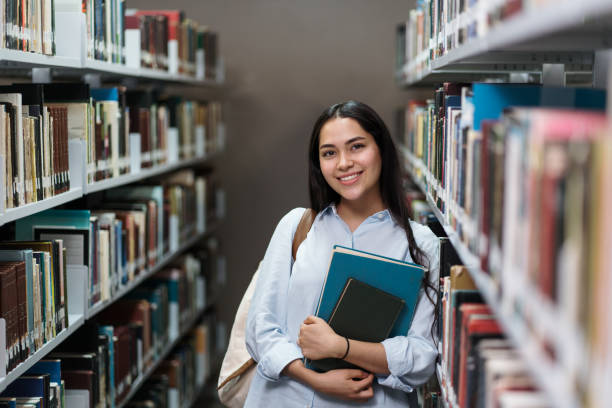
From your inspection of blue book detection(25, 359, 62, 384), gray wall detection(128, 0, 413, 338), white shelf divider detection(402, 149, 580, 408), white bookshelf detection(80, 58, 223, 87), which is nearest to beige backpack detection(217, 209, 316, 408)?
blue book detection(25, 359, 62, 384)

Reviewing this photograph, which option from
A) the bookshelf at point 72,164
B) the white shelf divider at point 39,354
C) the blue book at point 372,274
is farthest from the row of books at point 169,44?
the blue book at point 372,274

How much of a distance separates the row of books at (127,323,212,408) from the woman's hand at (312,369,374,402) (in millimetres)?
1856

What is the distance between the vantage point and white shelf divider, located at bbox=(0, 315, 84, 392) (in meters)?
1.91

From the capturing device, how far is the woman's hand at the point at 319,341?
1948mm

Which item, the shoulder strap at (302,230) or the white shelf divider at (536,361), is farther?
the shoulder strap at (302,230)

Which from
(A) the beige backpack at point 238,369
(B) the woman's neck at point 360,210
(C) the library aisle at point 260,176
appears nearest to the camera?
(C) the library aisle at point 260,176

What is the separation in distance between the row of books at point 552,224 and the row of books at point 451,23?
0.21 metres

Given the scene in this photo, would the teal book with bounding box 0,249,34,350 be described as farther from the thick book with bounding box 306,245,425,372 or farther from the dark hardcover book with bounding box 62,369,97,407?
the thick book with bounding box 306,245,425,372

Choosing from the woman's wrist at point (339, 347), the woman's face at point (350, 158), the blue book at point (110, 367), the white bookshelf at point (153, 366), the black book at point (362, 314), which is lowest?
the white bookshelf at point (153, 366)

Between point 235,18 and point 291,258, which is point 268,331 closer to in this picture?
point 291,258

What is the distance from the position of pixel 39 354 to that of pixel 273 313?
2.46ft

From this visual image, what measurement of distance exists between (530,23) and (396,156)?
1.19 meters

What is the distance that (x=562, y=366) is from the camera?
865mm

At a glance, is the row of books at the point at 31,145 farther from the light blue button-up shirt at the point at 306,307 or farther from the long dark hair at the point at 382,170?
the long dark hair at the point at 382,170
